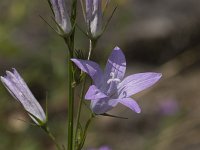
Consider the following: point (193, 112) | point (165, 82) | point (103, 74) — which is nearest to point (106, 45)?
point (165, 82)

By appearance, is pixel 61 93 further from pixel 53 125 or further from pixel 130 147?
pixel 130 147

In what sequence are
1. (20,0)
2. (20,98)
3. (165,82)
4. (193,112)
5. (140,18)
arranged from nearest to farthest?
(20,98) → (20,0) → (193,112) → (165,82) → (140,18)

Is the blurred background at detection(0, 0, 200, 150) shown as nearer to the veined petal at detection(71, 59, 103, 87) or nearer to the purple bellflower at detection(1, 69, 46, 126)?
the purple bellflower at detection(1, 69, 46, 126)

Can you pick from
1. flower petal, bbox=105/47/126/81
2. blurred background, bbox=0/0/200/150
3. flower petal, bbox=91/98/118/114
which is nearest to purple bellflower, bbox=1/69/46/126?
A: flower petal, bbox=91/98/118/114

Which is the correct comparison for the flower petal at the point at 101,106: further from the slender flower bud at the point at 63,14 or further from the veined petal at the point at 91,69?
the slender flower bud at the point at 63,14

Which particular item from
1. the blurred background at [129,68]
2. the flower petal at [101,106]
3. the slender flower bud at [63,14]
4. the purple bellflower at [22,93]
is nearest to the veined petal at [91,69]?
the flower petal at [101,106]

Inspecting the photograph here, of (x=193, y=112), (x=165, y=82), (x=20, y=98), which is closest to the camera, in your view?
(x=20, y=98)

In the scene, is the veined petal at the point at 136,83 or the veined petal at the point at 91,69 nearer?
the veined petal at the point at 91,69
